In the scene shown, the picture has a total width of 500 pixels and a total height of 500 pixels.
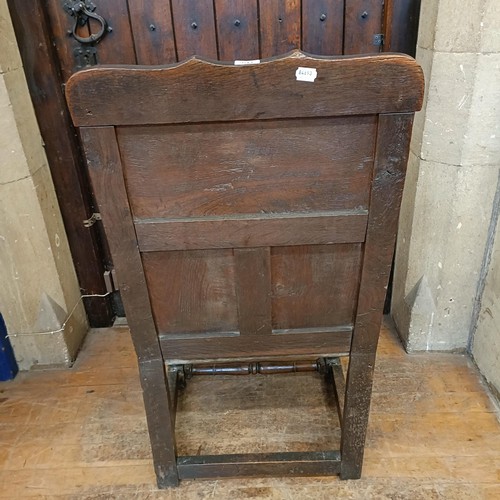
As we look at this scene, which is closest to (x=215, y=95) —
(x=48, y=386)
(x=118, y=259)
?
(x=118, y=259)

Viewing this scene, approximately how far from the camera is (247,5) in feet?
5.31

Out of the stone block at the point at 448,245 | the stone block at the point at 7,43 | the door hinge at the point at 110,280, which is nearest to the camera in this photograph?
the stone block at the point at 7,43

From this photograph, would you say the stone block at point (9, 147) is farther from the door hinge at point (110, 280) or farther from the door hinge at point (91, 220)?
the door hinge at point (110, 280)

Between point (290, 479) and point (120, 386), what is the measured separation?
76 cm

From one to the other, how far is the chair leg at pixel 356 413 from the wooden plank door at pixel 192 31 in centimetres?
111

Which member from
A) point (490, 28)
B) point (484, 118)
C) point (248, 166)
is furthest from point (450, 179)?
point (248, 166)

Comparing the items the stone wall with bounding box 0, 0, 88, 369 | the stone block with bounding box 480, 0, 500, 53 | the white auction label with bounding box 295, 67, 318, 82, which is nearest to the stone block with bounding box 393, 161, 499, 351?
the stone block with bounding box 480, 0, 500, 53

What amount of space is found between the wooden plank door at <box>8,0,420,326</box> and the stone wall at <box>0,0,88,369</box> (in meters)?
0.08

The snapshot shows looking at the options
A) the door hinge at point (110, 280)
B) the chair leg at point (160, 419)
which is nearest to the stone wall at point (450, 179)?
the chair leg at point (160, 419)

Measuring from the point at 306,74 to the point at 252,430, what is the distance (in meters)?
1.21

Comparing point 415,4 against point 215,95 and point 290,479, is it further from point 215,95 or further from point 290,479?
point 290,479

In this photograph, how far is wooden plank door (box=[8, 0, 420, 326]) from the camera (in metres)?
1.62

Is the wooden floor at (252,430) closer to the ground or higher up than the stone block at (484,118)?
closer to the ground

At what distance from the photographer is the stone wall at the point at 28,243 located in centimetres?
160
